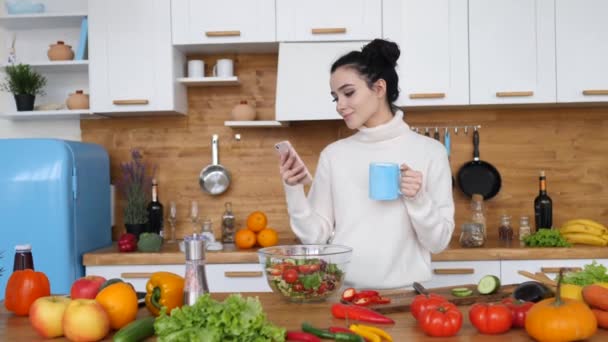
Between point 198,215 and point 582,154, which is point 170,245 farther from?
point 582,154

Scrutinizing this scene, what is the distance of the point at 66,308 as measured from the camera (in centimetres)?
143

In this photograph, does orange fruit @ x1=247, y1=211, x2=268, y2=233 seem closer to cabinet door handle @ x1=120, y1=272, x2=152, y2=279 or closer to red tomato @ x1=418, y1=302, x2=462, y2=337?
cabinet door handle @ x1=120, y1=272, x2=152, y2=279

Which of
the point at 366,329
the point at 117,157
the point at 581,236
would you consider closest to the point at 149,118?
the point at 117,157

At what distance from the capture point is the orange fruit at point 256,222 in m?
3.43

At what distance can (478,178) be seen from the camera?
12.2 ft

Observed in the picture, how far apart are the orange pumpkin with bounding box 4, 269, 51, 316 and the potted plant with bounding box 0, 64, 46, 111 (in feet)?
7.11

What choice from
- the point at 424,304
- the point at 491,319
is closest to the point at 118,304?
the point at 424,304

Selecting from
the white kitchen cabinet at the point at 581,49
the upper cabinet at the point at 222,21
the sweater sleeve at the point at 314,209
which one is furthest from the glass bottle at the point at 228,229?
the white kitchen cabinet at the point at 581,49

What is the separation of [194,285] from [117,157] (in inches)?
99.1

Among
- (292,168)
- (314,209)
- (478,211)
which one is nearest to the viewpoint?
(292,168)

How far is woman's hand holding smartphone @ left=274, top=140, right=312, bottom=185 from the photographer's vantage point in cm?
188

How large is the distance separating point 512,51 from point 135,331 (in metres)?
2.64

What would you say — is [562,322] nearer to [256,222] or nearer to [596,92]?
[256,222]

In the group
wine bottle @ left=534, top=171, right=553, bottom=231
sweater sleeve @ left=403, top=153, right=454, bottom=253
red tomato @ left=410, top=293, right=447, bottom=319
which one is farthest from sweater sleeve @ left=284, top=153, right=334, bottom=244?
wine bottle @ left=534, top=171, right=553, bottom=231
